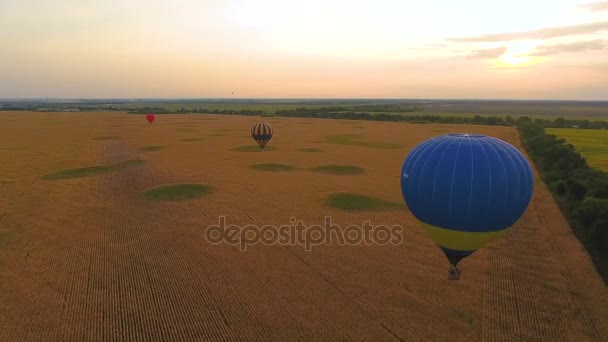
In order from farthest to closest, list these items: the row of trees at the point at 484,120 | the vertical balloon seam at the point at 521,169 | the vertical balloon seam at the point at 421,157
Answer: the row of trees at the point at 484,120
the vertical balloon seam at the point at 421,157
the vertical balloon seam at the point at 521,169

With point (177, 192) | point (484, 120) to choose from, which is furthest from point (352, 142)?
point (484, 120)

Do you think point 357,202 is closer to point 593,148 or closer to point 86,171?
point 86,171

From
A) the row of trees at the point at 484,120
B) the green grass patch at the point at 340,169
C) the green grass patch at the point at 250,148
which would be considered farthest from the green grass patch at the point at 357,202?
the row of trees at the point at 484,120

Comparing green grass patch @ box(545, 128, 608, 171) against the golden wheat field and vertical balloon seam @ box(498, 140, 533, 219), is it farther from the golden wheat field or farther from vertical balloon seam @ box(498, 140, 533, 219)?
vertical balloon seam @ box(498, 140, 533, 219)

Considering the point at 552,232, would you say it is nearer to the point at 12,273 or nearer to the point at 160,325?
the point at 160,325

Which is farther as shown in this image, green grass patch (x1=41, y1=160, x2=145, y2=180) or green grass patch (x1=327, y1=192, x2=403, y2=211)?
green grass patch (x1=41, y1=160, x2=145, y2=180)

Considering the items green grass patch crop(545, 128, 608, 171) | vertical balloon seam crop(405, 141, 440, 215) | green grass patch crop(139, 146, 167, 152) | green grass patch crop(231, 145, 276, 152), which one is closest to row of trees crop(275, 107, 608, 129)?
green grass patch crop(545, 128, 608, 171)

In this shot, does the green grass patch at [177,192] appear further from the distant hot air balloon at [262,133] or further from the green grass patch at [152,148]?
the green grass patch at [152,148]

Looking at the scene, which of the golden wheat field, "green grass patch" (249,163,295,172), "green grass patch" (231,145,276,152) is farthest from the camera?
"green grass patch" (231,145,276,152)
